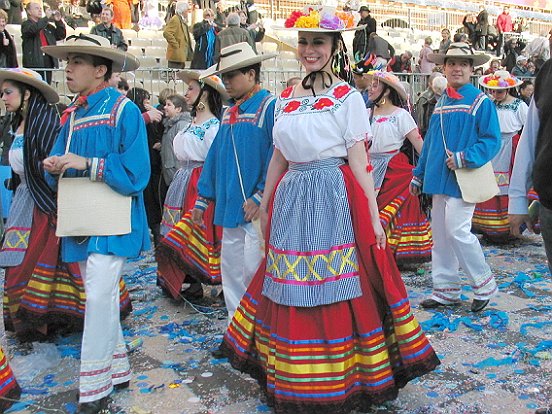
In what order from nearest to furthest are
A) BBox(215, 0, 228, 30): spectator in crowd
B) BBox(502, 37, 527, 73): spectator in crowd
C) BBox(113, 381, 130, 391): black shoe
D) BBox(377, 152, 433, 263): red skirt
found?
BBox(113, 381, 130, 391): black shoe < BBox(377, 152, 433, 263): red skirt < BBox(215, 0, 228, 30): spectator in crowd < BBox(502, 37, 527, 73): spectator in crowd

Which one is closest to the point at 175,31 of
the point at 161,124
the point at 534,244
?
the point at 161,124

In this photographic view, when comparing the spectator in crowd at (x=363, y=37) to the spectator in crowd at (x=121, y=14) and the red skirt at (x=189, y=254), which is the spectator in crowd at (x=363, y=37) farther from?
the red skirt at (x=189, y=254)

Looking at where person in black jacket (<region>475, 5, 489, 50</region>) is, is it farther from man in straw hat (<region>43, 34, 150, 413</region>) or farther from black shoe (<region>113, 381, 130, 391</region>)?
black shoe (<region>113, 381, 130, 391</region>)

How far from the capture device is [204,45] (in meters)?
12.1

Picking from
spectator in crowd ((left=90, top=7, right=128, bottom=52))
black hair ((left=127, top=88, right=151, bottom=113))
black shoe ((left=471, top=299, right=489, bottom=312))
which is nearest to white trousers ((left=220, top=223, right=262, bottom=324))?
black shoe ((left=471, top=299, right=489, bottom=312))

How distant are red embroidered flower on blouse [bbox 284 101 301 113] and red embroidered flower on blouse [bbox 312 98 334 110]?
0.33 ft

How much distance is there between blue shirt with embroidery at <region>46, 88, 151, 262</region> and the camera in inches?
140

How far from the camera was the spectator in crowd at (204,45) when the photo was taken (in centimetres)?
1201

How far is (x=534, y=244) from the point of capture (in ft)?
25.5

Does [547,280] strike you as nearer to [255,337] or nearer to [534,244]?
[534,244]

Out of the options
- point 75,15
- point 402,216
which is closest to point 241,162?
point 402,216

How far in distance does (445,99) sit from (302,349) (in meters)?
2.81

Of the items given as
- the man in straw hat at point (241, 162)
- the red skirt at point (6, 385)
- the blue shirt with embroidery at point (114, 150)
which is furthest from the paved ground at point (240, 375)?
the blue shirt with embroidery at point (114, 150)

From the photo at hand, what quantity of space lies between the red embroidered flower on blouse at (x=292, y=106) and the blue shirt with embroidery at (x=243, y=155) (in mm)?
692
